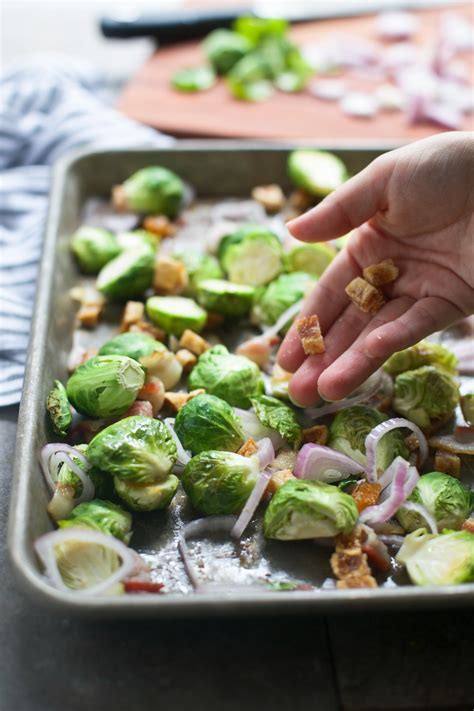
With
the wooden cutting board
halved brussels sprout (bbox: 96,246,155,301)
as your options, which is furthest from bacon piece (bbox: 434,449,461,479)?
the wooden cutting board

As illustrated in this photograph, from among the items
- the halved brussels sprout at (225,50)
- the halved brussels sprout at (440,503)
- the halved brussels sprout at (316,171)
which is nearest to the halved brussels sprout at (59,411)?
the halved brussels sprout at (440,503)

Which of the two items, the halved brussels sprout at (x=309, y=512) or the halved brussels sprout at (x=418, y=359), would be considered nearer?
the halved brussels sprout at (x=309, y=512)

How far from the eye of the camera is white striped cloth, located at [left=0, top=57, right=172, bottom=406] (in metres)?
3.62

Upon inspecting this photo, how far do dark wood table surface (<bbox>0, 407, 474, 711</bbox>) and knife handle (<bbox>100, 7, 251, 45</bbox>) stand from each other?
3.62 metres

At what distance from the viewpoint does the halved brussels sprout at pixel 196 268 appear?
11.0 ft

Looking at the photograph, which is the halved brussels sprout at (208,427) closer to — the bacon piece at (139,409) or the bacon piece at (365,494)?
the bacon piece at (139,409)

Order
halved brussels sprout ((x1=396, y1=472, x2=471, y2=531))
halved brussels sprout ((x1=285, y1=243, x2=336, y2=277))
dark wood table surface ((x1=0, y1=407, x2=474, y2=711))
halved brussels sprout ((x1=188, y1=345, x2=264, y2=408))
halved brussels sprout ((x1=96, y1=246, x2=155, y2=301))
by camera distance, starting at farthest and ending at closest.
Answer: halved brussels sprout ((x1=285, y1=243, x2=336, y2=277)), halved brussels sprout ((x1=96, y1=246, x2=155, y2=301)), halved brussels sprout ((x1=188, y1=345, x2=264, y2=408)), halved brussels sprout ((x1=396, y1=472, x2=471, y2=531)), dark wood table surface ((x1=0, y1=407, x2=474, y2=711))

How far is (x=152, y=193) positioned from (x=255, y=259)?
650 mm

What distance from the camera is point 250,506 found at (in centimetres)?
244

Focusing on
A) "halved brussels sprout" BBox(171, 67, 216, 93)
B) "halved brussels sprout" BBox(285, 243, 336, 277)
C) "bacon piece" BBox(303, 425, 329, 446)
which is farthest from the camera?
"halved brussels sprout" BBox(171, 67, 216, 93)

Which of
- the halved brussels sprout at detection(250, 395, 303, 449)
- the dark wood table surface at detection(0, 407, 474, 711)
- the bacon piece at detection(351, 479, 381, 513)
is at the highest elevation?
the halved brussels sprout at detection(250, 395, 303, 449)

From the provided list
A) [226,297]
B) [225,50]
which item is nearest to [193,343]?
[226,297]

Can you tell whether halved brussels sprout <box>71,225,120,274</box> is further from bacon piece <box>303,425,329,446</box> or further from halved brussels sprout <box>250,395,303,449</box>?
bacon piece <box>303,425,329,446</box>

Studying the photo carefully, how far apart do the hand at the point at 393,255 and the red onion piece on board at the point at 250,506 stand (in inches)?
14.2
